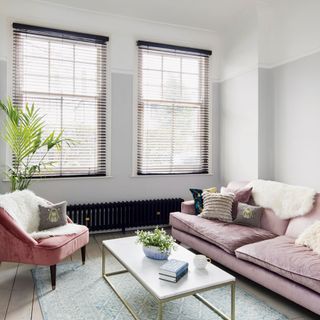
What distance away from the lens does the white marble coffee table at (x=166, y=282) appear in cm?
200

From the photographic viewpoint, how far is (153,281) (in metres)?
2.13

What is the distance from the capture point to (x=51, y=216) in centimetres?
326

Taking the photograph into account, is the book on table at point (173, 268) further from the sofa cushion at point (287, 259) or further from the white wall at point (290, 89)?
the white wall at point (290, 89)

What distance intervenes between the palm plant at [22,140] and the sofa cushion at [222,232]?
1.83 m

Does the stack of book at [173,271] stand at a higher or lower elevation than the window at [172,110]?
lower

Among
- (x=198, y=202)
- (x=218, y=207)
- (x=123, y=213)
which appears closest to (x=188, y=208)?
(x=198, y=202)

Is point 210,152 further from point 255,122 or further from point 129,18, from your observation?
point 129,18

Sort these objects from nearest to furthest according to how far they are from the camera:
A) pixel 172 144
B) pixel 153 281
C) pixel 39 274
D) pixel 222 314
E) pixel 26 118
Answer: pixel 153 281 < pixel 222 314 < pixel 39 274 < pixel 26 118 < pixel 172 144

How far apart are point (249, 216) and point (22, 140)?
268 centimetres

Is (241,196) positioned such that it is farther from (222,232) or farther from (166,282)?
(166,282)

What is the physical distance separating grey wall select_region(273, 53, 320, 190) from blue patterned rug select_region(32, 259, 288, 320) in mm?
1845

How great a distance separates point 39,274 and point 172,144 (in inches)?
103

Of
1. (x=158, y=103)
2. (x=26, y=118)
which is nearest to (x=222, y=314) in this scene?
(x=26, y=118)

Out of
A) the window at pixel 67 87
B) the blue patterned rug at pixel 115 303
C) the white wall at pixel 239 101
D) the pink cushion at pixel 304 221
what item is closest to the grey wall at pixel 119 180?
the window at pixel 67 87
